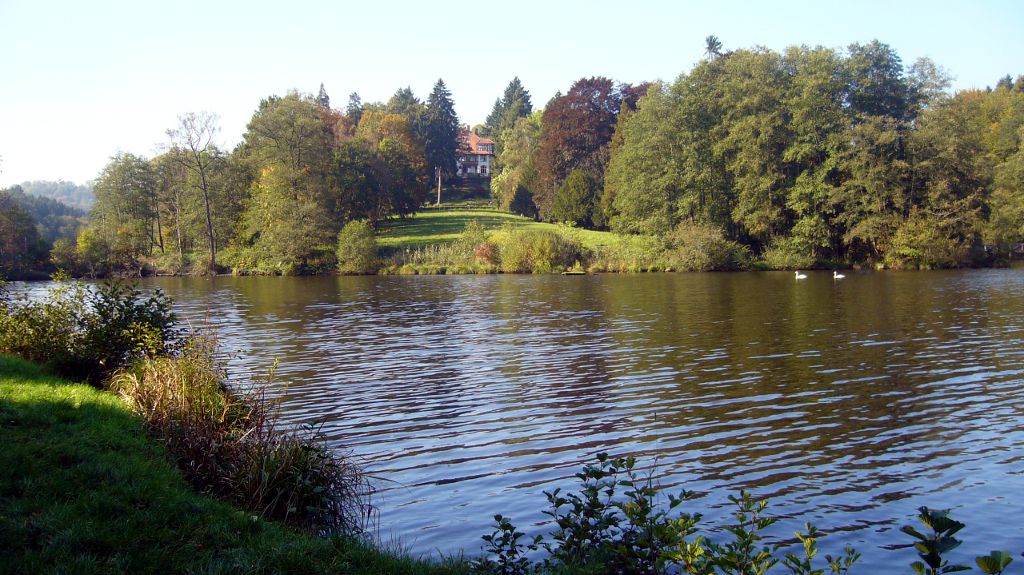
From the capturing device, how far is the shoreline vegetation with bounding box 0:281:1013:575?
491cm

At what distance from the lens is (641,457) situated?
9633 mm

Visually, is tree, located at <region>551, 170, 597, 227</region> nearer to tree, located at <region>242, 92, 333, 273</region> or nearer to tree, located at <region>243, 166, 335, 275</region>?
tree, located at <region>242, 92, 333, 273</region>

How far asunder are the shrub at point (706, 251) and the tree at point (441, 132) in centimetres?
5357

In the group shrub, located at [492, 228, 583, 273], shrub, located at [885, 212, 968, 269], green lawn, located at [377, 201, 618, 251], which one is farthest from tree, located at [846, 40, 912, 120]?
shrub, located at [492, 228, 583, 273]

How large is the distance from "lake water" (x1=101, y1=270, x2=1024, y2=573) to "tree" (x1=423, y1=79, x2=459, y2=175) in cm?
7970

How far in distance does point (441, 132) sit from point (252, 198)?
1743 inches

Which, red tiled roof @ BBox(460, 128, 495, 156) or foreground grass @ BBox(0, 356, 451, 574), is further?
red tiled roof @ BBox(460, 128, 495, 156)

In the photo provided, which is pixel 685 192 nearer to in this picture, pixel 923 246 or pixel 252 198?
pixel 923 246

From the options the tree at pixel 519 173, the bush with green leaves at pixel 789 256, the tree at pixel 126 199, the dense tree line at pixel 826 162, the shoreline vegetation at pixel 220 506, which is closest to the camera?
the shoreline vegetation at pixel 220 506

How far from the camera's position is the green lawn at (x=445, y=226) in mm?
64531

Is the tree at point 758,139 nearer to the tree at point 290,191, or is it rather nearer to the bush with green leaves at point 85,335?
the tree at point 290,191

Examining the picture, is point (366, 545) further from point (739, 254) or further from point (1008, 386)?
point (739, 254)

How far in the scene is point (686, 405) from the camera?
12.7 m

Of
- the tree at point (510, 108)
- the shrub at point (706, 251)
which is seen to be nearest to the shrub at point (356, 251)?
the shrub at point (706, 251)
